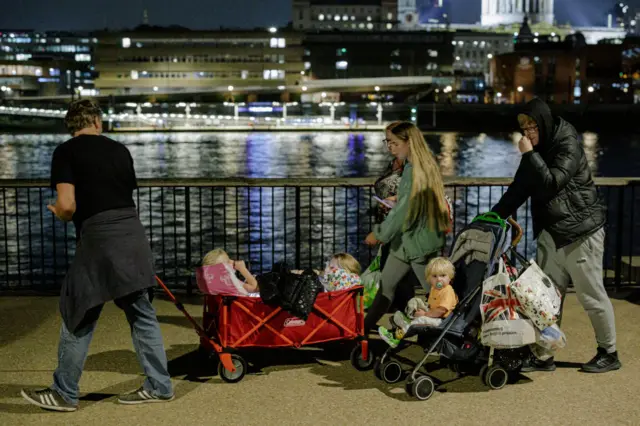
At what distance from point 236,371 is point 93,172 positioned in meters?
1.74

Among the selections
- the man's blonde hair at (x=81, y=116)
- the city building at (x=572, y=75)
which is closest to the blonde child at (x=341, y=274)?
the man's blonde hair at (x=81, y=116)

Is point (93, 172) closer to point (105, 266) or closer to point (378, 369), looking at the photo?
point (105, 266)

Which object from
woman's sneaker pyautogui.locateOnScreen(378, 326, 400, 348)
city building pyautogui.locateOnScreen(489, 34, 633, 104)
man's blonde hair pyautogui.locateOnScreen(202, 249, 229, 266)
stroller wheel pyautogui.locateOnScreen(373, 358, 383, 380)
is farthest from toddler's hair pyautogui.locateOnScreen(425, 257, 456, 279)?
city building pyautogui.locateOnScreen(489, 34, 633, 104)

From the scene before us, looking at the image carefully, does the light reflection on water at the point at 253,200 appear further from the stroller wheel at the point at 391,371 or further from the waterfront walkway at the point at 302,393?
the stroller wheel at the point at 391,371

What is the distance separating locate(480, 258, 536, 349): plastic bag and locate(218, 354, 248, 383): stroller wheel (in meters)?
1.66

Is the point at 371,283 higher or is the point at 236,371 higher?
the point at 371,283

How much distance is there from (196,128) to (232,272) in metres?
116

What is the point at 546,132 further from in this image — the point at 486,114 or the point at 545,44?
the point at 545,44

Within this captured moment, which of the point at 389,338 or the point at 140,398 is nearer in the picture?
the point at 140,398

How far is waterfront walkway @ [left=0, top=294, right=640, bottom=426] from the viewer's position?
5703 millimetres

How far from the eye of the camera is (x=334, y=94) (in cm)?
16738

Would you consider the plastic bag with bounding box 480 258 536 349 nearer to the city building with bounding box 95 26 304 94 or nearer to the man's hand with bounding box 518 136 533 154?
the man's hand with bounding box 518 136 533 154

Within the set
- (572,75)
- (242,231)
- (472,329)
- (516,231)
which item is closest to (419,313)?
(472,329)

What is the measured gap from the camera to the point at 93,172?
18.4 feet
